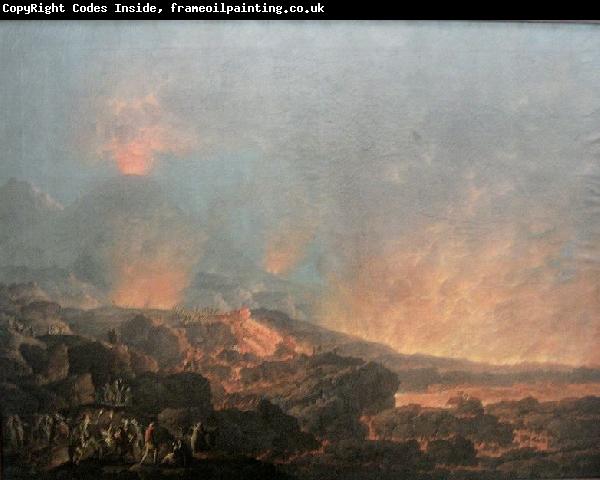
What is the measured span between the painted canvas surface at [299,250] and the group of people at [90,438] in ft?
0.08

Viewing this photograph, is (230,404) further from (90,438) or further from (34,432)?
(34,432)

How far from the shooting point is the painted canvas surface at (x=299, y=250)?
9000 millimetres

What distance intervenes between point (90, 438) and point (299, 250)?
2969 mm

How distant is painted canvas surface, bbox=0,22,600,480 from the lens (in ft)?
29.5

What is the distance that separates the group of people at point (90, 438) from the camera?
897 centimetres

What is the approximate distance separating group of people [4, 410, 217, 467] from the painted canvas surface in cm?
2

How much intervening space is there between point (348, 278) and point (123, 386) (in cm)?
265

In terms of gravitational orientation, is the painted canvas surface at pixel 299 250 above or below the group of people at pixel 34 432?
above

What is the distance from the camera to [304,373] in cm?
912

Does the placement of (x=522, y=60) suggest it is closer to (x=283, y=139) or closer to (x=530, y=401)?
(x=283, y=139)

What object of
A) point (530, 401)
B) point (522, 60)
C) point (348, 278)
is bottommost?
point (530, 401)

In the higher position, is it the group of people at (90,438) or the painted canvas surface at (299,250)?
the painted canvas surface at (299,250)

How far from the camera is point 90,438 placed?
8.97 m
